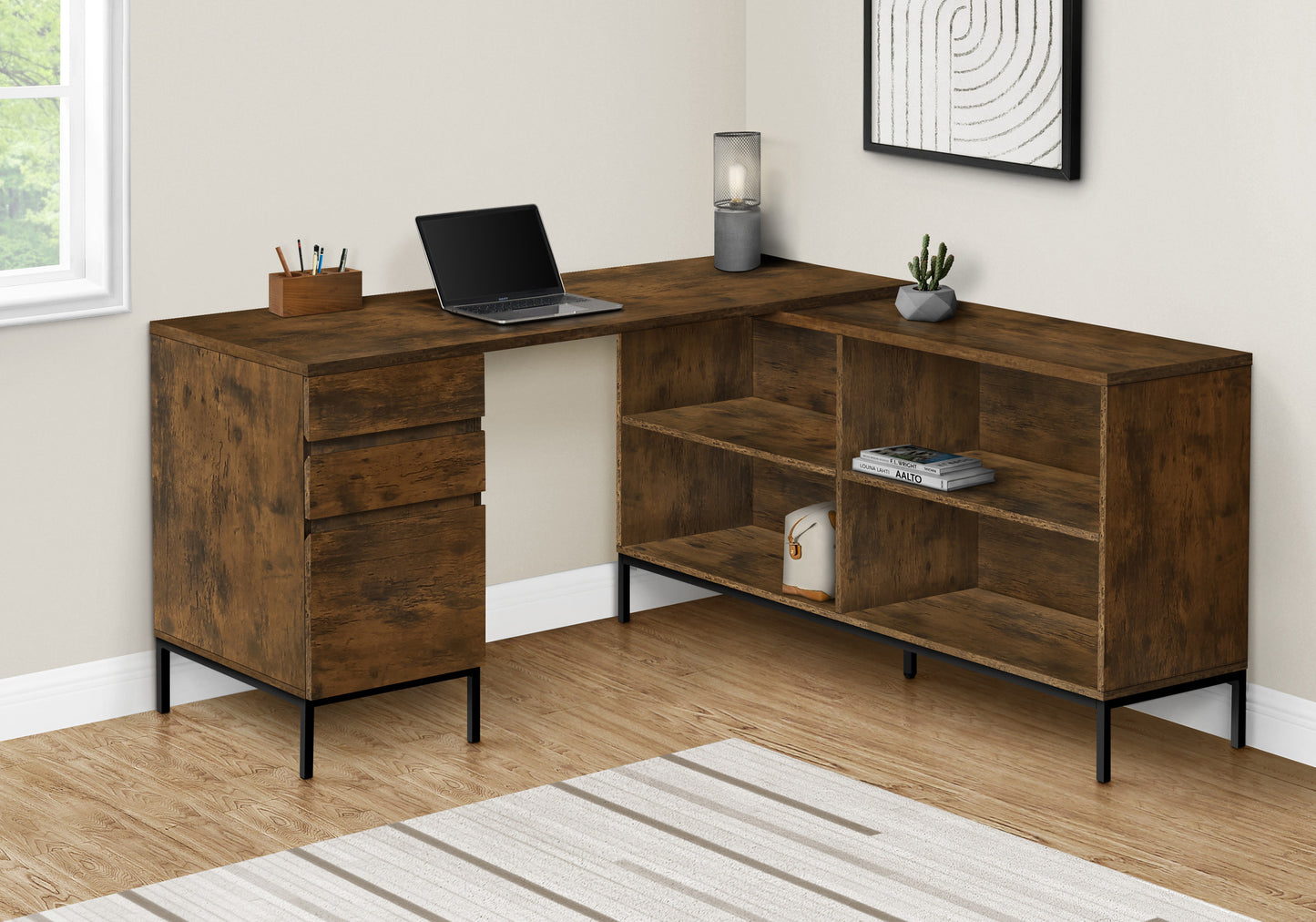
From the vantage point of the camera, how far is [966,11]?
14.2 ft

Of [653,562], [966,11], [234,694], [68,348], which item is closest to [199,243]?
[68,348]

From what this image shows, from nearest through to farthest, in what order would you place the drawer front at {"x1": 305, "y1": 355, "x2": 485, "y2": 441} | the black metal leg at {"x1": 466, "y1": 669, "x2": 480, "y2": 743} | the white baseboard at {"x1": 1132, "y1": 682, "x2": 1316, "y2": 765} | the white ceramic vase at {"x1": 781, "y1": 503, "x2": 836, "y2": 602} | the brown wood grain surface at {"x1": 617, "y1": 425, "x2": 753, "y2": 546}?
1. the drawer front at {"x1": 305, "y1": 355, "x2": 485, "y2": 441}
2. the white baseboard at {"x1": 1132, "y1": 682, "x2": 1316, "y2": 765}
3. the black metal leg at {"x1": 466, "y1": 669, "x2": 480, "y2": 743}
4. the white ceramic vase at {"x1": 781, "y1": 503, "x2": 836, "y2": 602}
5. the brown wood grain surface at {"x1": 617, "y1": 425, "x2": 753, "y2": 546}

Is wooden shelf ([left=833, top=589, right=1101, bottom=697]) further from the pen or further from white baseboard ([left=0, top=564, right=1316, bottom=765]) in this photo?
the pen

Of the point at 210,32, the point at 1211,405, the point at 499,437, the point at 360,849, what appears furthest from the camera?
the point at 499,437

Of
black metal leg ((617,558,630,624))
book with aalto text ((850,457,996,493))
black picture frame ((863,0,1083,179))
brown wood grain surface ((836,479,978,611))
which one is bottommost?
black metal leg ((617,558,630,624))

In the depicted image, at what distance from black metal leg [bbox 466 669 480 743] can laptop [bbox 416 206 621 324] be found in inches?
31.1

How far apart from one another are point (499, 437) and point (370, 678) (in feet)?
3.27

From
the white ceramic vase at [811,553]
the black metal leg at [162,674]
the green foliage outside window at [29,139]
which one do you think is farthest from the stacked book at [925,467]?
the green foliage outside window at [29,139]

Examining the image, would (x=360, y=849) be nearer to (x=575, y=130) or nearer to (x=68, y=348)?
(x=68, y=348)

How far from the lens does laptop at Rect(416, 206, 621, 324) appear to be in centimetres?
427

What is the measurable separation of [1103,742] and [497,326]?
1.52 meters

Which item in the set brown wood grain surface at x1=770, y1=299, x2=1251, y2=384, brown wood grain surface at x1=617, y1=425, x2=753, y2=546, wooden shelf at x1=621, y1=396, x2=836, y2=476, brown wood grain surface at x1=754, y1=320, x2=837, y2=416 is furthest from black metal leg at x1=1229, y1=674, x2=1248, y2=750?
brown wood grain surface at x1=617, y1=425, x2=753, y2=546

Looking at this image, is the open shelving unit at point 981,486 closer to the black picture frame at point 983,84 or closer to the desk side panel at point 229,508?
the black picture frame at point 983,84

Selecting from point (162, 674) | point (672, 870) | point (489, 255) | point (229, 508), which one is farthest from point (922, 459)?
point (162, 674)
